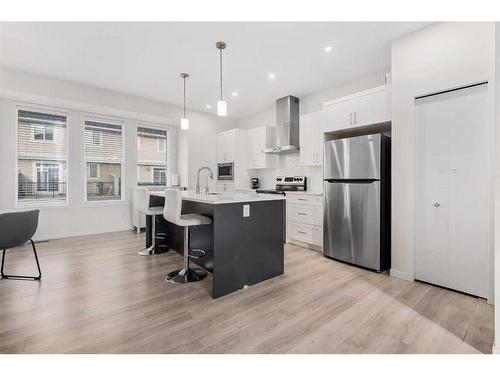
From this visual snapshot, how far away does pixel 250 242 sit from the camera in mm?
2609

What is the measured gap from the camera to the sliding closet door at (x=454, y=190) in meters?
2.31

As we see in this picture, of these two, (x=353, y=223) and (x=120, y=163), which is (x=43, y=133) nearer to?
(x=120, y=163)

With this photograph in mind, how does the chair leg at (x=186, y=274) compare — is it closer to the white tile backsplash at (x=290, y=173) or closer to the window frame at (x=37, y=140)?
the white tile backsplash at (x=290, y=173)

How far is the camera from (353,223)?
322cm

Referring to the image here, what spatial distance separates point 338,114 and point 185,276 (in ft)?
9.72

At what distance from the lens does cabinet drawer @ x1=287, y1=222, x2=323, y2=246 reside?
3.88 meters

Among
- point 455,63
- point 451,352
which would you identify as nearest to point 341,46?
point 455,63

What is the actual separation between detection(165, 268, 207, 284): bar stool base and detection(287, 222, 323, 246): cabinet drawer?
184cm

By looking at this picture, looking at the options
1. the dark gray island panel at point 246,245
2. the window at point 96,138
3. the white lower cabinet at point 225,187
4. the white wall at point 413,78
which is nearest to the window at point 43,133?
the window at point 96,138

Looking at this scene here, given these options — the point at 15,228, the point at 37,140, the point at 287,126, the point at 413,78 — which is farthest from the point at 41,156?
the point at 413,78

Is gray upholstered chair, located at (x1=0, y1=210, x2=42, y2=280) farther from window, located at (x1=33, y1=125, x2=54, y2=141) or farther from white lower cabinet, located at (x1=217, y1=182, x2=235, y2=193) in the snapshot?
white lower cabinet, located at (x1=217, y1=182, x2=235, y2=193)

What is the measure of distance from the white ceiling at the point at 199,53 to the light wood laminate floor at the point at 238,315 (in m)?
2.73
